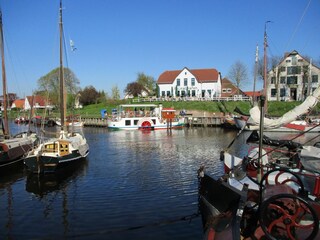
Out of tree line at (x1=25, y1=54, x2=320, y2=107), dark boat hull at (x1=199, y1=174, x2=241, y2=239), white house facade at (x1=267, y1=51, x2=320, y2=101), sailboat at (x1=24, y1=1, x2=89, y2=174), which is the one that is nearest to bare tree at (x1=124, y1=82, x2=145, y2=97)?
tree line at (x1=25, y1=54, x2=320, y2=107)

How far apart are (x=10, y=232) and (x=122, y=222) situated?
4053mm

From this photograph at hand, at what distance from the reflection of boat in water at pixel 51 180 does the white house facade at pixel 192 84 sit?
211 ft

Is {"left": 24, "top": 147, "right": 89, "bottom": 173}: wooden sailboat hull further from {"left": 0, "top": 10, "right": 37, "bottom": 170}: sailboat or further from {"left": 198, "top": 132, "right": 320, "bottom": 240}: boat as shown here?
{"left": 198, "top": 132, "right": 320, "bottom": 240}: boat

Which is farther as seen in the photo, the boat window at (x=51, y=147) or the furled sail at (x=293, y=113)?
the boat window at (x=51, y=147)

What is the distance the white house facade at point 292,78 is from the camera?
70500mm

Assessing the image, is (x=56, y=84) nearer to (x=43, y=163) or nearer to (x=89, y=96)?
(x=89, y=96)

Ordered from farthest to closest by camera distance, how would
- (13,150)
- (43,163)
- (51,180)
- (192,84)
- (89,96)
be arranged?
(89,96) < (192,84) < (13,150) < (43,163) < (51,180)

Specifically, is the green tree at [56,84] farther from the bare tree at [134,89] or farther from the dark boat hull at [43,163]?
the dark boat hull at [43,163]

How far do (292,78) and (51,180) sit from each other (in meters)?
66.0

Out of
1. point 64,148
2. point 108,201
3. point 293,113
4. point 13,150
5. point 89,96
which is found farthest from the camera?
point 89,96

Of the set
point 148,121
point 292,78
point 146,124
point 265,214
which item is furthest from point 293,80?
point 265,214

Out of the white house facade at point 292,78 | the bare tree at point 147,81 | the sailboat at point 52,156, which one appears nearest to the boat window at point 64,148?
the sailboat at point 52,156

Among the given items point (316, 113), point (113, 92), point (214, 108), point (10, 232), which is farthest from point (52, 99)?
point (10, 232)

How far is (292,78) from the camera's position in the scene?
7244 centimetres
